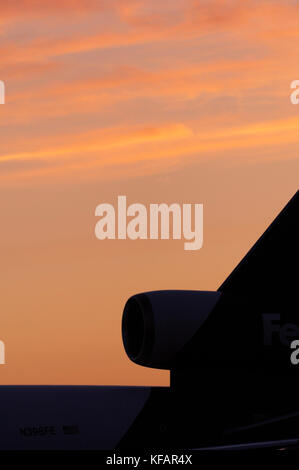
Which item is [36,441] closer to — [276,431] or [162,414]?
[162,414]

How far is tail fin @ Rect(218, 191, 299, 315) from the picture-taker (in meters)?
21.2

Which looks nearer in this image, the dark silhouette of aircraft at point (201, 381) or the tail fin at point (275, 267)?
the dark silhouette of aircraft at point (201, 381)

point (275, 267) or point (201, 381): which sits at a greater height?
point (275, 267)

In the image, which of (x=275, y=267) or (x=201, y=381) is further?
(x=275, y=267)

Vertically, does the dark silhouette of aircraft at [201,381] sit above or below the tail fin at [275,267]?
below

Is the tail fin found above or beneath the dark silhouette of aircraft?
above

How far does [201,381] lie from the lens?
2139 centimetres

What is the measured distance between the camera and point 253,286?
21.9 metres

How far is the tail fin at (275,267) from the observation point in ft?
69.4

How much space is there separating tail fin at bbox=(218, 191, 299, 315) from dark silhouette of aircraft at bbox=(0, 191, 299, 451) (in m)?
0.03

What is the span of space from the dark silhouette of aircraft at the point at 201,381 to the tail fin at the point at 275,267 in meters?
Result: 0.03

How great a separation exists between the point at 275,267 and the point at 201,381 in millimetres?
3178

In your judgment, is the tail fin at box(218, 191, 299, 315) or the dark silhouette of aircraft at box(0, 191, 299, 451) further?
the tail fin at box(218, 191, 299, 315)
